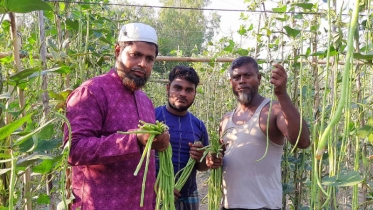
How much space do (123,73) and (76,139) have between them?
33 centimetres

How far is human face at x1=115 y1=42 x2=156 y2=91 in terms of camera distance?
1.34 m

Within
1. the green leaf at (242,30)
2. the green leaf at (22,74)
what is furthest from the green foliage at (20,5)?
the green leaf at (242,30)

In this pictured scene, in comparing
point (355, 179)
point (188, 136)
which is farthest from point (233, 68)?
point (355, 179)

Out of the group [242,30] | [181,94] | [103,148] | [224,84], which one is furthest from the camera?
[224,84]

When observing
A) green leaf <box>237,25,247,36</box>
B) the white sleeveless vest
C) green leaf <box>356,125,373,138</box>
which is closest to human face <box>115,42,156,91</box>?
the white sleeveless vest

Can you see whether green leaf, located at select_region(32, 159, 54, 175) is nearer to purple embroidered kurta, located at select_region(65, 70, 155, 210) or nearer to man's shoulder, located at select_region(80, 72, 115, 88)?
purple embroidered kurta, located at select_region(65, 70, 155, 210)

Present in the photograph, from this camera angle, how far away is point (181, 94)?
73.8 inches

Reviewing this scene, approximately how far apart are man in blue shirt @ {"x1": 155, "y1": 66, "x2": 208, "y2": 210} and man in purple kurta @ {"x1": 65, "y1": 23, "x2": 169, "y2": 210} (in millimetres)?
428

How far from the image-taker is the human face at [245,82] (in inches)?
67.9

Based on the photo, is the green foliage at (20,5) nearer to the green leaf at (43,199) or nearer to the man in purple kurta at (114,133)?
the man in purple kurta at (114,133)

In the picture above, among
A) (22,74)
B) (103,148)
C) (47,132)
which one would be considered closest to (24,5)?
(22,74)

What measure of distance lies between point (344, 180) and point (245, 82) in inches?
41.4

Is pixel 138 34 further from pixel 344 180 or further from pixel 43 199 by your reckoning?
pixel 344 180

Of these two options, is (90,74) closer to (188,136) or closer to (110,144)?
(188,136)
